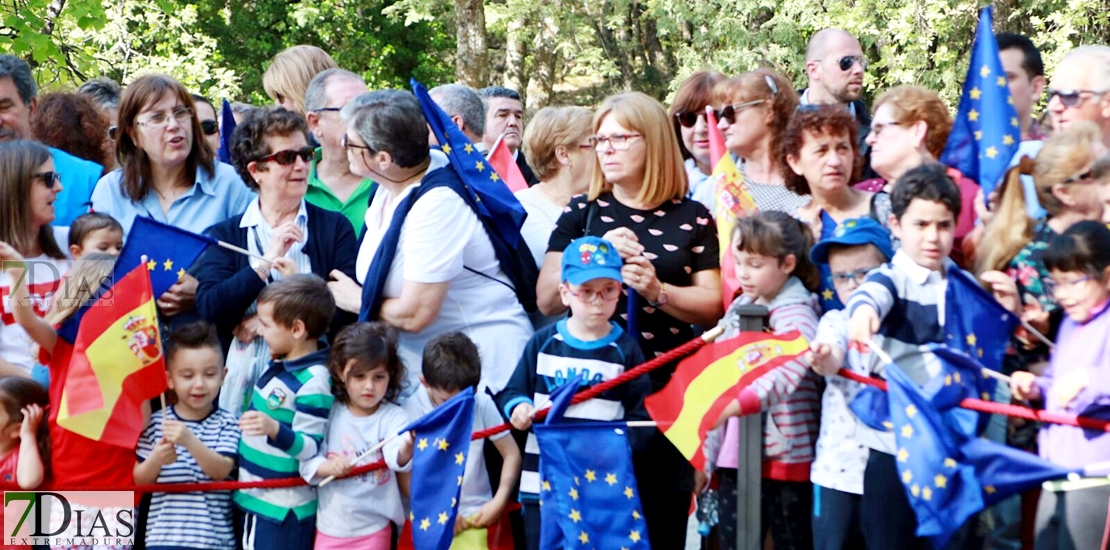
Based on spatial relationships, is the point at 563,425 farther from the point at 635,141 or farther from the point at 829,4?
the point at 829,4

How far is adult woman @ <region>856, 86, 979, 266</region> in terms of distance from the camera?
5242 mm

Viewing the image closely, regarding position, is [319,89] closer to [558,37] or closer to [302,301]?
[302,301]

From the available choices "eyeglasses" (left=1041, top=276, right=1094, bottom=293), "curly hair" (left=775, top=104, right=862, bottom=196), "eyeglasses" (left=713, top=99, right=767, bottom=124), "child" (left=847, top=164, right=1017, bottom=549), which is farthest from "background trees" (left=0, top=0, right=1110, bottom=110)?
"eyeglasses" (left=1041, top=276, right=1094, bottom=293)

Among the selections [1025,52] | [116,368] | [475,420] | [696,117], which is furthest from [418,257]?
[1025,52]

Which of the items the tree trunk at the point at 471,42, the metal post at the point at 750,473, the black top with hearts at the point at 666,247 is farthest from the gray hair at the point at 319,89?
the tree trunk at the point at 471,42

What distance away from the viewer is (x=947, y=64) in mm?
18359

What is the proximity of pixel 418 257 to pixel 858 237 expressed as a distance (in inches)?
63.9

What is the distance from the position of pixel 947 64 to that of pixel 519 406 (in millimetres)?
14984

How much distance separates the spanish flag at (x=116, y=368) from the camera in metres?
4.91

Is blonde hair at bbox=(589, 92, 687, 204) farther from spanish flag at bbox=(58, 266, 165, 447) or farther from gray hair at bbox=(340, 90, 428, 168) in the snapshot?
spanish flag at bbox=(58, 266, 165, 447)

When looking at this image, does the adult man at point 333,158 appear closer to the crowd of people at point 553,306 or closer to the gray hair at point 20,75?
the crowd of people at point 553,306

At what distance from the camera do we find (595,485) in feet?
15.7


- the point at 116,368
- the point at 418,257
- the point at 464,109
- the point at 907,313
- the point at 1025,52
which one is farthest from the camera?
the point at 464,109

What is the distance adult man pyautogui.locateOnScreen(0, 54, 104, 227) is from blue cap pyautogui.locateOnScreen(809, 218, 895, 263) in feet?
10.6
